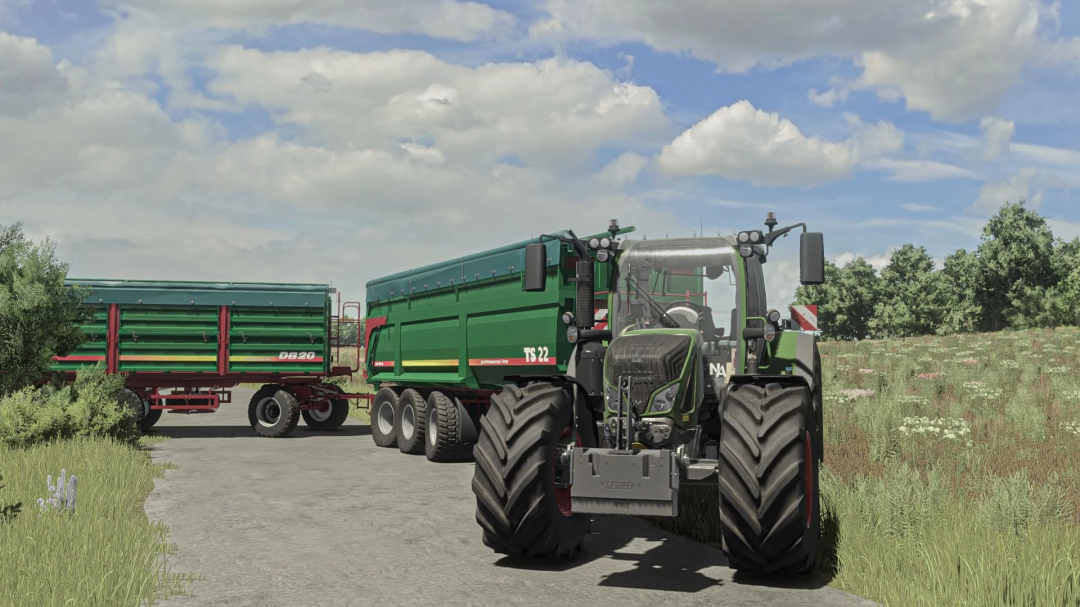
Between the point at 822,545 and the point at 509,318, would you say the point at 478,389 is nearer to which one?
the point at 509,318

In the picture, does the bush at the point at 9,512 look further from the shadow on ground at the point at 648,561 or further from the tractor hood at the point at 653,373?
the tractor hood at the point at 653,373

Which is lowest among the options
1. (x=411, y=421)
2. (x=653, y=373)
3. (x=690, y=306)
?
(x=411, y=421)

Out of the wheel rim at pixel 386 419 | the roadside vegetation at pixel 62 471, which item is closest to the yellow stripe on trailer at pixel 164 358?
the roadside vegetation at pixel 62 471

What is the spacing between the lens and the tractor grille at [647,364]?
757 cm

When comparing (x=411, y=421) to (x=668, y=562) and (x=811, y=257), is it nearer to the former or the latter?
(x=668, y=562)

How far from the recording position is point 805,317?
11.1m

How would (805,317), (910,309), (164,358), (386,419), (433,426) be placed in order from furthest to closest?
1. (910,309)
2. (164,358)
3. (386,419)
4. (433,426)
5. (805,317)

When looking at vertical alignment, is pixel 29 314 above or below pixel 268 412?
above

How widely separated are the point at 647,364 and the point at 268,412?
14535 mm

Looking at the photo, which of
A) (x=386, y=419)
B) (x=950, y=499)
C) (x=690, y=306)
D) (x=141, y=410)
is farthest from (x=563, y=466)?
(x=141, y=410)

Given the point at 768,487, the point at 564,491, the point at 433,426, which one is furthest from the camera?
the point at 433,426

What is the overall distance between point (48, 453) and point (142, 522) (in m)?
4.98

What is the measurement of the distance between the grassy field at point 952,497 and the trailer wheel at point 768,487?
60 cm

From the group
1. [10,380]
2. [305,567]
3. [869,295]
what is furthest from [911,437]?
[869,295]
